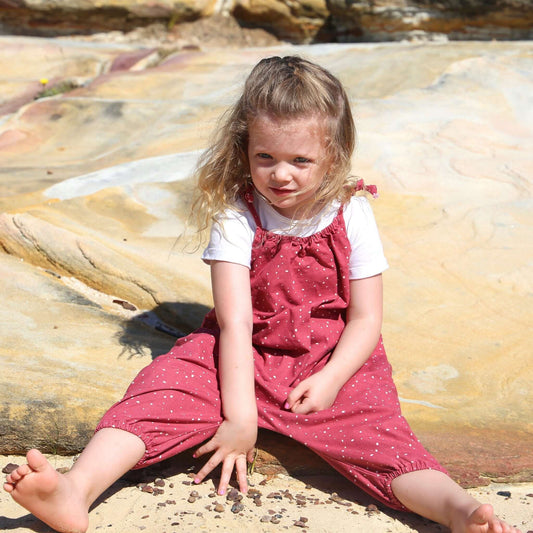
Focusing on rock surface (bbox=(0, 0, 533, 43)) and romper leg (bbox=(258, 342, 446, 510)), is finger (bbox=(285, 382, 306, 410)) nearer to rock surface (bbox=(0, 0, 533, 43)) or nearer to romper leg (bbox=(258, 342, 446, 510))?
romper leg (bbox=(258, 342, 446, 510))

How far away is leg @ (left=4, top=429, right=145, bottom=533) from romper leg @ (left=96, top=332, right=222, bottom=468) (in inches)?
1.6

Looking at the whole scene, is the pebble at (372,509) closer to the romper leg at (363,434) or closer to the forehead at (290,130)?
the romper leg at (363,434)

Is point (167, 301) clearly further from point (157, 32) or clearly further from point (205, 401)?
point (157, 32)

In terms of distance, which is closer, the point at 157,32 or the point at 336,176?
the point at 336,176

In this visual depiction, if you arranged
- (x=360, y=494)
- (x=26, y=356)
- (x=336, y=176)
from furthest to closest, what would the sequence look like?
(x=26, y=356), (x=336, y=176), (x=360, y=494)

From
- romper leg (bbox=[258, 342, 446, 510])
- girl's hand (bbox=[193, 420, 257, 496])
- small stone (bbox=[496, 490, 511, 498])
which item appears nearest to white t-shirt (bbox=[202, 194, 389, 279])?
romper leg (bbox=[258, 342, 446, 510])

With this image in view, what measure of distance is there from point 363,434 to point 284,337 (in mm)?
386

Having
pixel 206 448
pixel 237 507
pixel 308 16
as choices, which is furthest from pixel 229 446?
pixel 308 16

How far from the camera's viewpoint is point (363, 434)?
208 cm

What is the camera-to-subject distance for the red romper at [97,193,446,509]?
6.70 ft

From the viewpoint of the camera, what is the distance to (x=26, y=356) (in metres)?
2.51

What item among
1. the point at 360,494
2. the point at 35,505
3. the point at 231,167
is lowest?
the point at 360,494

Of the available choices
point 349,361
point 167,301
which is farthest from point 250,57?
point 349,361

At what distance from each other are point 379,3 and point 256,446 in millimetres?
6352
